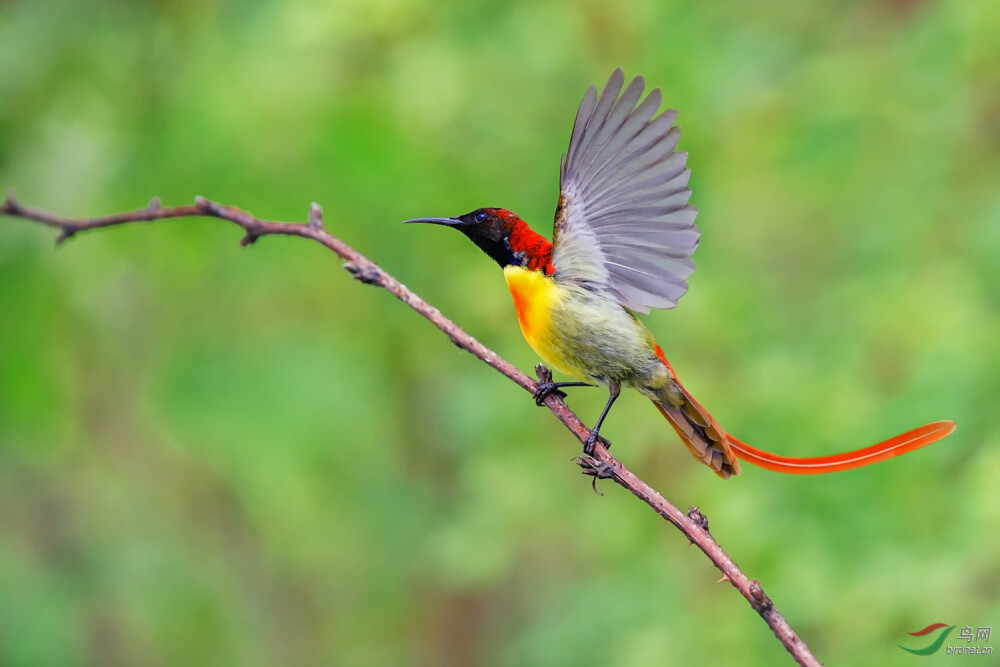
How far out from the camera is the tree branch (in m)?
1.28

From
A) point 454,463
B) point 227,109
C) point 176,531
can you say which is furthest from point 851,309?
point 176,531

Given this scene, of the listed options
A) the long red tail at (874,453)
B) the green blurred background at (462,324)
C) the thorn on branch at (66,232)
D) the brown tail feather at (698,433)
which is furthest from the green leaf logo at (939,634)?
the thorn on branch at (66,232)

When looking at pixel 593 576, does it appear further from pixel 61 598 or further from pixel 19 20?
pixel 19 20

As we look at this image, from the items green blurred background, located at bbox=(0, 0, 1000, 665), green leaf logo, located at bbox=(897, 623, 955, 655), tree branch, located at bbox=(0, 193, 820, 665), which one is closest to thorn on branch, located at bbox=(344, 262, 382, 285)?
tree branch, located at bbox=(0, 193, 820, 665)

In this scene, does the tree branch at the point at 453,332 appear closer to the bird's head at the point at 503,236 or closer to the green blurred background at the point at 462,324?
the bird's head at the point at 503,236

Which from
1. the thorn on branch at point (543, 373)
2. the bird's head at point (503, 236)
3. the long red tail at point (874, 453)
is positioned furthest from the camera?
the bird's head at point (503, 236)

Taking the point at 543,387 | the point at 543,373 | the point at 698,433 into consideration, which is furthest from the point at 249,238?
the point at 698,433

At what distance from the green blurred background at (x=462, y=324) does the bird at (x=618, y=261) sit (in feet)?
3.72

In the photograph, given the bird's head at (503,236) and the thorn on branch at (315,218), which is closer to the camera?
the thorn on branch at (315,218)

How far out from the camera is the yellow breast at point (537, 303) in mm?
2146

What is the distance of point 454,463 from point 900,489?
2.08 m

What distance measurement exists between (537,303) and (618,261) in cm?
22

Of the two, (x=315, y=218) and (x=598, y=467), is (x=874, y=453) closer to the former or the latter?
(x=598, y=467)

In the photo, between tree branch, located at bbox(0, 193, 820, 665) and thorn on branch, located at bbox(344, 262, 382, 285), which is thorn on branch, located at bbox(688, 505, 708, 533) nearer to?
tree branch, located at bbox(0, 193, 820, 665)
